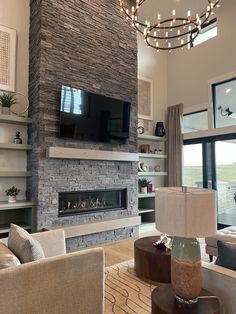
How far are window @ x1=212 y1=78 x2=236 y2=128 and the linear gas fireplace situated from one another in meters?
2.74

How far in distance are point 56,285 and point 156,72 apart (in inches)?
242

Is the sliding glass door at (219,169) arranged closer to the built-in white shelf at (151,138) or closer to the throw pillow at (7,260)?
the built-in white shelf at (151,138)

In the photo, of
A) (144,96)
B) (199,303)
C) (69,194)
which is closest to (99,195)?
(69,194)

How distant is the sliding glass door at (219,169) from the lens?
5566 millimetres

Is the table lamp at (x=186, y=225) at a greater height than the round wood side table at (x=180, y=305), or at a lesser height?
greater

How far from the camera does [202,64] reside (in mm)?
6121

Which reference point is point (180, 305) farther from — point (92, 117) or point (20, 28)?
point (20, 28)

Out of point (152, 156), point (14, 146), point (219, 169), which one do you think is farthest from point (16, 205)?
point (219, 169)

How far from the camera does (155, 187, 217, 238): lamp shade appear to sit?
4.63 ft

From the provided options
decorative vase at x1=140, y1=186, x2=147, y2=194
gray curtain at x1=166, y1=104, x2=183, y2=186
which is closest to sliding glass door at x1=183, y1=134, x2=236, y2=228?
gray curtain at x1=166, y1=104, x2=183, y2=186

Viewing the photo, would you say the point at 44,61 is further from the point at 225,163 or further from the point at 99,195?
the point at 225,163

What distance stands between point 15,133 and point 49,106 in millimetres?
779

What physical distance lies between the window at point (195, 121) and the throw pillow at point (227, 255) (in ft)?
14.9

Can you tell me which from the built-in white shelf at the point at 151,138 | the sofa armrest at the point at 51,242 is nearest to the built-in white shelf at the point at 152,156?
the built-in white shelf at the point at 151,138
